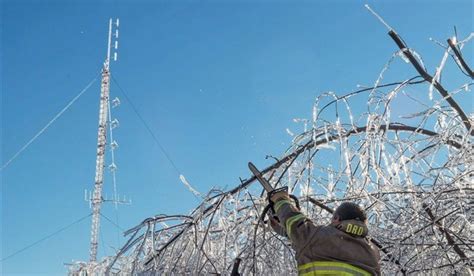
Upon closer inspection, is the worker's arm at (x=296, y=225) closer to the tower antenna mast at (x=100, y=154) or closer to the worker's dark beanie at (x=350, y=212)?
the worker's dark beanie at (x=350, y=212)

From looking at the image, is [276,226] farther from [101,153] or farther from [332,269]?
[101,153]

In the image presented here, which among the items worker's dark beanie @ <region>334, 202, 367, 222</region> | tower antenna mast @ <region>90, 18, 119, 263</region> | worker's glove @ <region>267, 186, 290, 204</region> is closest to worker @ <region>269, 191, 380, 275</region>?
worker's dark beanie @ <region>334, 202, 367, 222</region>

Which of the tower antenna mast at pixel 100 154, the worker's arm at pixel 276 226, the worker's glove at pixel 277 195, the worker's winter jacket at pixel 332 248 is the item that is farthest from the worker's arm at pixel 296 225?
the tower antenna mast at pixel 100 154

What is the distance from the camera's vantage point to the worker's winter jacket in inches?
117

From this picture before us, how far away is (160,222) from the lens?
4391 millimetres

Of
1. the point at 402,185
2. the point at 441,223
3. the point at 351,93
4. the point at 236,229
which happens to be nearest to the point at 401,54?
the point at 351,93

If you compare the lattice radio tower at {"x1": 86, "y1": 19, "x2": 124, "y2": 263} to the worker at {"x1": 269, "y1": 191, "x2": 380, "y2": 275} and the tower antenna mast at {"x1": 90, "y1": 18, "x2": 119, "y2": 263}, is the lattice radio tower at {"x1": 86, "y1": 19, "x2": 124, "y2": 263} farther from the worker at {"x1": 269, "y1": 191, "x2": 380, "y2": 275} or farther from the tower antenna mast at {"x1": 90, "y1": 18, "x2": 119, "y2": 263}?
the worker at {"x1": 269, "y1": 191, "x2": 380, "y2": 275}

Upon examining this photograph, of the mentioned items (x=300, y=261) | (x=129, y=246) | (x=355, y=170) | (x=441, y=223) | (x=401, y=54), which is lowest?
(x=300, y=261)

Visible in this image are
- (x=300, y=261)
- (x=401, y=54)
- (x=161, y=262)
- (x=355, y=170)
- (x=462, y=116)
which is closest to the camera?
(x=300, y=261)

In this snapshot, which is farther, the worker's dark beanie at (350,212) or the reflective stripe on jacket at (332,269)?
the worker's dark beanie at (350,212)

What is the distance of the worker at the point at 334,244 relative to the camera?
297cm

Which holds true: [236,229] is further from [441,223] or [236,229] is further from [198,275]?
[441,223]

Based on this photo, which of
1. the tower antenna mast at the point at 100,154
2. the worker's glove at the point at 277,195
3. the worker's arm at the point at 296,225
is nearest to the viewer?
the worker's arm at the point at 296,225

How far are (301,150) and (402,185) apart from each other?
2.80 ft
